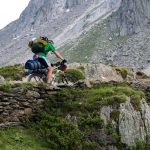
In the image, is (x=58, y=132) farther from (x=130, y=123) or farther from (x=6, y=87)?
(x=130, y=123)

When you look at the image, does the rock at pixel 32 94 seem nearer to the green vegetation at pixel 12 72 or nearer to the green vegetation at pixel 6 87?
the green vegetation at pixel 6 87

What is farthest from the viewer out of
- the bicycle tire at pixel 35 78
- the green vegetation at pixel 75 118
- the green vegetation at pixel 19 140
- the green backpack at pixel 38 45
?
the green backpack at pixel 38 45

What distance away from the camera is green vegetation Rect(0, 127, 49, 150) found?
47.8 ft

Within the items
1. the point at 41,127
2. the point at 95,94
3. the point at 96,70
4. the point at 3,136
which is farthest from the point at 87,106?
the point at 96,70

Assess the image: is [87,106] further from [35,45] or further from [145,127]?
[35,45]

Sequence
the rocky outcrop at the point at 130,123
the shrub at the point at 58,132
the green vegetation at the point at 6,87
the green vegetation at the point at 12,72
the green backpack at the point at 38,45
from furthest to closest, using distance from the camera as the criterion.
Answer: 1. the green vegetation at the point at 12,72
2. the green backpack at the point at 38,45
3. the rocky outcrop at the point at 130,123
4. the green vegetation at the point at 6,87
5. the shrub at the point at 58,132

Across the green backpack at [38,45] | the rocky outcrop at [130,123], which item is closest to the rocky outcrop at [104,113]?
the rocky outcrop at [130,123]

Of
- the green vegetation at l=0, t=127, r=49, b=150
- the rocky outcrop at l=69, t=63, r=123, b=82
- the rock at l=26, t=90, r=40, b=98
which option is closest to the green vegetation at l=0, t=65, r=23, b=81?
the rocky outcrop at l=69, t=63, r=123, b=82

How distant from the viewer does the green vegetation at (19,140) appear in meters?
14.6

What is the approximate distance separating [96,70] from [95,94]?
1119cm

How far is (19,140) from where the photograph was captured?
15.1 m

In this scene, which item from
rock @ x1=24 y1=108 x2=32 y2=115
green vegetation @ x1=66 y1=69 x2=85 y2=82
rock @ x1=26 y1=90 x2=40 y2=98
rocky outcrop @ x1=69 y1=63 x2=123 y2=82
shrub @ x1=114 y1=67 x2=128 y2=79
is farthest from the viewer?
shrub @ x1=114 y1=67 x2=128 y2=79

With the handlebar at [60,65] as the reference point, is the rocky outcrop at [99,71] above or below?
below

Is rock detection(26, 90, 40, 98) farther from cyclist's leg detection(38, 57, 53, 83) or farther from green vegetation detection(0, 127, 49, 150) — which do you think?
cyclist's leg detection(38, 57, 53, 83)
